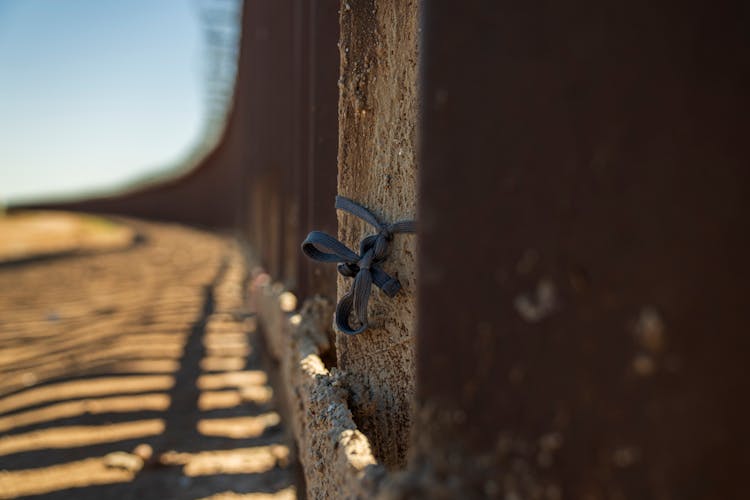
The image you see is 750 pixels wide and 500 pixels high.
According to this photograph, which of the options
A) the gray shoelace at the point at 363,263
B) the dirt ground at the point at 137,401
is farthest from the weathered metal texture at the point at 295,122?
the gray shoelace at the point at 363,263

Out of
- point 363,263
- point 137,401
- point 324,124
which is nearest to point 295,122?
point 324,124

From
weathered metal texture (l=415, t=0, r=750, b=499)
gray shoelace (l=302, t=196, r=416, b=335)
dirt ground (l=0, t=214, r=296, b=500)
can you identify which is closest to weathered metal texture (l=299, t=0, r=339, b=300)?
gray shoelace (l=302, t=196, r=416, b=335)

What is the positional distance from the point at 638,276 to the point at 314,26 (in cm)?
218

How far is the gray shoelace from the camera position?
1562mm

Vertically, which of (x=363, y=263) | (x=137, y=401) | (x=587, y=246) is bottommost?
(x=137, y=401)

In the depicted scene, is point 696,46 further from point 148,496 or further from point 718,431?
point 148,496

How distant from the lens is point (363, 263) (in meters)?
1.58

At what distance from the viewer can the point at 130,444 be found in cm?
326

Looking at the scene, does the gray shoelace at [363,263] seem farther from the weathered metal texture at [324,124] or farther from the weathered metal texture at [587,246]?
the weathered metal texture at [324,124]

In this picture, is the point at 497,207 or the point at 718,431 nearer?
the point at 718,431

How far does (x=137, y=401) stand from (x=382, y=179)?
108 inches

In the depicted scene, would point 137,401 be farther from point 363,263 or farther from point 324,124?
point 363,263

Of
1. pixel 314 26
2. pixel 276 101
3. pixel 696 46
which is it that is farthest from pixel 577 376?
pixel 276 101

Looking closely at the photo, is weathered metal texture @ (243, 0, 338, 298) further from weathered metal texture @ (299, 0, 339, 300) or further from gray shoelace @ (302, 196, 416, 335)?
gray shoelace @ (302, 196, 416, 335)
